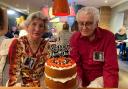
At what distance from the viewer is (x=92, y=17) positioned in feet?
5.42

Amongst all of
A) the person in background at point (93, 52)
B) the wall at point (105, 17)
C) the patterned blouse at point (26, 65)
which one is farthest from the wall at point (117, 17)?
the patterned blouse at point (26, 65)

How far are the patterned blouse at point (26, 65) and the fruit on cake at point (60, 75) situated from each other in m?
0.77

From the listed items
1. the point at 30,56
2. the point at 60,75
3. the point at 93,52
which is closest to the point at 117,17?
the point at 93,52

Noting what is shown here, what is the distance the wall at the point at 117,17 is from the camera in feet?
37.7

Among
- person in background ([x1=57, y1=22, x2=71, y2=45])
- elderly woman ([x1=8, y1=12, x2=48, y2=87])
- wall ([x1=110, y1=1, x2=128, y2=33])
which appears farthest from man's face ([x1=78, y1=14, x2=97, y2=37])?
wall ([x1=110, y1=1, x2=128, y2=33])

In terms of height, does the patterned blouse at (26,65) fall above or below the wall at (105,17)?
below

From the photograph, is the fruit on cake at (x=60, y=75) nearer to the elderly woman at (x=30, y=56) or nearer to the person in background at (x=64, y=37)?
the person in background at (x=64, y=37)

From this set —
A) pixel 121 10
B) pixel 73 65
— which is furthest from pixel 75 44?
pixel 121 10

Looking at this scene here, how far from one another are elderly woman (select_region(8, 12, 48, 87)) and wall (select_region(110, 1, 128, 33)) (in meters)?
9.66

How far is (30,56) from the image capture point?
5.71ft

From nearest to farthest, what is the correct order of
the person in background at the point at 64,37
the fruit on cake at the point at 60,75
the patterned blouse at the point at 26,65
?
the fruit on cake at the point at 60,75, the person in background at the point at 64,37, the patterned blouse at the point at 26,65

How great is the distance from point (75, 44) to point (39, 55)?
294 millimetres

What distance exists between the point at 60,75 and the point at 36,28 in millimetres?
914

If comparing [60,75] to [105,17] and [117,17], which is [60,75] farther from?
[105,17]
